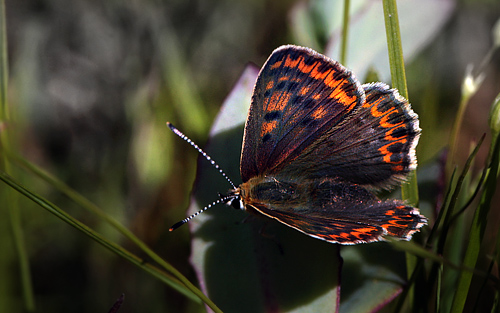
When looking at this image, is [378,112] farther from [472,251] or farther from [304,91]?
[472,251]

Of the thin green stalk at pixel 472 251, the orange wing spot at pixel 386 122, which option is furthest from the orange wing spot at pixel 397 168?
the thin green stalk at pixel 472 251

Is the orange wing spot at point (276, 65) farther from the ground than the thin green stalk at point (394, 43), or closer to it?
farther from the ground

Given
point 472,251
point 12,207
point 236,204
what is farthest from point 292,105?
point 12,207

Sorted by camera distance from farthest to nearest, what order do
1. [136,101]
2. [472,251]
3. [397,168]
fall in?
[136,101] → [397,168] → [472,251]

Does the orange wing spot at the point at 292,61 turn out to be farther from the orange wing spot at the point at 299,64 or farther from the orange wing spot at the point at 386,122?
the orange wing spot at the point at 386,122

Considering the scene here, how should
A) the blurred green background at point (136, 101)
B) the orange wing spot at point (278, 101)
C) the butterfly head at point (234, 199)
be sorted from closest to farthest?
1. the butterfly head at point (234, 199)
2. the orange wing spot at point (278, 101)
3. the blurred green background at point (136, 101)

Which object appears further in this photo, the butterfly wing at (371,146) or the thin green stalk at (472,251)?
the butterfly wing at (371,146)

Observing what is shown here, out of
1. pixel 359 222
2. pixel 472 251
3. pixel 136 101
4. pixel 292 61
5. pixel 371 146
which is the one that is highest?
pixel 136 101
